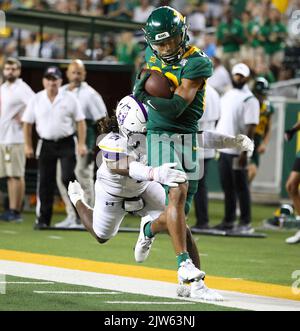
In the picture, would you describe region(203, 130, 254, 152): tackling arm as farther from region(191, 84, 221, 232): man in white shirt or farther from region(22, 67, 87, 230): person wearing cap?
region(22, 67, 87, 230): person wearing cap

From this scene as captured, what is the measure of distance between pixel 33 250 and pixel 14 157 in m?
3.59

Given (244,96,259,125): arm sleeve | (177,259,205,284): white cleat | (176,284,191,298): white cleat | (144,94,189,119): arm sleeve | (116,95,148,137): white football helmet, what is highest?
(144,94,189,119): arm sleeve

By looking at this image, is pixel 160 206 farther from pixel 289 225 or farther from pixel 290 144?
pixel 290 144

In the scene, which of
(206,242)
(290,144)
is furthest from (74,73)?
(290,144)

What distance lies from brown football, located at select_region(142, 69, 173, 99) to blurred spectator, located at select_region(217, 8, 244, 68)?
12.1 meters

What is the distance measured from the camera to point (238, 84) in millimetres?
12688

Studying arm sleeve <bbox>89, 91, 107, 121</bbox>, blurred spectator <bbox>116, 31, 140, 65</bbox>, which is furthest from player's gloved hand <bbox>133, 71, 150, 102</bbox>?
blurred spectator <bbox>116, 31, 140, 65</bbox>

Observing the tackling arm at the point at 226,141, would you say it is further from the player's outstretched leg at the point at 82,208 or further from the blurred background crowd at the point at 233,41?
the blurred background crowd at the point at 233,41

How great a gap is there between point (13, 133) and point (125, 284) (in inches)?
248

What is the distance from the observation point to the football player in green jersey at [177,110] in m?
7.13

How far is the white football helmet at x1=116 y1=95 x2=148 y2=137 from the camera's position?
301 inches

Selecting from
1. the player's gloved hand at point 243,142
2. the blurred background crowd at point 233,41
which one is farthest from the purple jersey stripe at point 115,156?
the blurred background crowd at point 233,41

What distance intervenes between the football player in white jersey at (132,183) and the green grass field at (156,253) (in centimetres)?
63

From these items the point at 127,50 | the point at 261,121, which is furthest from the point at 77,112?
the point at 127,50
